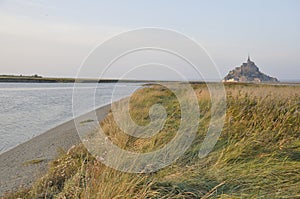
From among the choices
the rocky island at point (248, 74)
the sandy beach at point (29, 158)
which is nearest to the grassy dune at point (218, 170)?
the sandy beach at point (29, 158)

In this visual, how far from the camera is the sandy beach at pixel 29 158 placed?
7434 mm

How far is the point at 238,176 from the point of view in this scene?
160 inches

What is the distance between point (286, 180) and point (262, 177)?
29cm

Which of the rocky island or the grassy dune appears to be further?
the rocky island

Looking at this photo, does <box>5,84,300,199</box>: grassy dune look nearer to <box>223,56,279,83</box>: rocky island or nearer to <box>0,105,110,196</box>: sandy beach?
<box>0,105,110,196</box>: sandy beach

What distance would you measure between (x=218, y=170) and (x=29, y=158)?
24.5 ft

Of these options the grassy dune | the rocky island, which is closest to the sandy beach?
the grassy dune

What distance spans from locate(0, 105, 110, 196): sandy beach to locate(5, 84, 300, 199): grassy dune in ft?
4.39

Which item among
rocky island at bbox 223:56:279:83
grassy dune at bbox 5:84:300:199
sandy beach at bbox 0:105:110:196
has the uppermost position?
rocky island at bbox 223:56:279:83

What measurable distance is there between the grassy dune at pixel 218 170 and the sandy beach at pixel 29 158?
1.34 m

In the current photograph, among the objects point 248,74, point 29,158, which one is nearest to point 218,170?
point 29,158

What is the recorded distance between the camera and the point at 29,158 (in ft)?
32.7

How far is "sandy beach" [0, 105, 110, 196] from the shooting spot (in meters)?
7.43

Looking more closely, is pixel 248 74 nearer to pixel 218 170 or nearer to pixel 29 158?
pixel 29 158
